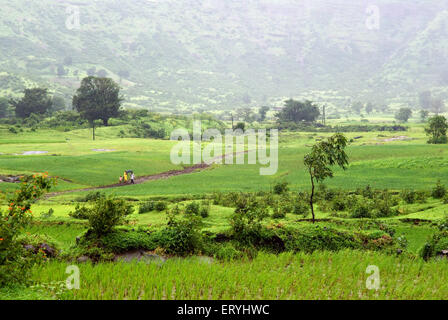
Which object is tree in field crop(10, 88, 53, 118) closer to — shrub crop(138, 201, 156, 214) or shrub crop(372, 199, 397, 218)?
shrub crop(138, 201, 156, 214)

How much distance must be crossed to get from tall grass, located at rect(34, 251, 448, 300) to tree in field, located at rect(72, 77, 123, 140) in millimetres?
136458

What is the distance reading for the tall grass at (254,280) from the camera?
9336mm

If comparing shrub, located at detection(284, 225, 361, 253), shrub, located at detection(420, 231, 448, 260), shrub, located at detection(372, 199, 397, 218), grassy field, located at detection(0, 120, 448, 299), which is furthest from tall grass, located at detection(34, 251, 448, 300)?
shrub, located at detection(372, 199, 397, 218)

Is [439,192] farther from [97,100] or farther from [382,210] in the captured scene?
[97,100]

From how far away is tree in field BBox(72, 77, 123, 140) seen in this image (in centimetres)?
13875

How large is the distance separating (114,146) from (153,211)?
73.3 m

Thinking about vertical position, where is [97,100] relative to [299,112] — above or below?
above

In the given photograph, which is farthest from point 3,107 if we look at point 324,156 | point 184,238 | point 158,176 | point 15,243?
point 15,243

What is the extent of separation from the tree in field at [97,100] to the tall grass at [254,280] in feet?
448

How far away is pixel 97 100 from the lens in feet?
469

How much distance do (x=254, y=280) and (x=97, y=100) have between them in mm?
144092

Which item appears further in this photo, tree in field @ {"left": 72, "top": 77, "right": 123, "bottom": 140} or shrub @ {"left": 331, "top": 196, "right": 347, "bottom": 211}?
tree in field @ {"left": 72, "top": 77, "right": 123, "bottom": 140}

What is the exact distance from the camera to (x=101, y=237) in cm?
1325
